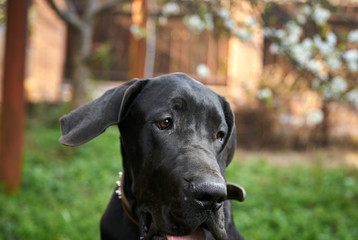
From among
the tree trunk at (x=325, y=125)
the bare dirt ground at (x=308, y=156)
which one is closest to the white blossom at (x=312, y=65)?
the bare dirt ground at (x=308, y=156)

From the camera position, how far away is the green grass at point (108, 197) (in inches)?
199

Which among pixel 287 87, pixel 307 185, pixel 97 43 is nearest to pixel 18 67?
pixel 307 185

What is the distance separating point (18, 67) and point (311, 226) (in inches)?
169

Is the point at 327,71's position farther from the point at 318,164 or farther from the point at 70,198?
the point at 70,198

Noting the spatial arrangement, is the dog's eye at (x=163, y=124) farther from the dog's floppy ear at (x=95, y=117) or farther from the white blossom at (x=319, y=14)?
the white blossom at (x=319, y=14)

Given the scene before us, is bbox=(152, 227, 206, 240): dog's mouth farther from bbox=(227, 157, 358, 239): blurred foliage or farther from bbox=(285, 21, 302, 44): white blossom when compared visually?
bbox=(285, 21, 302, 44): white blossom

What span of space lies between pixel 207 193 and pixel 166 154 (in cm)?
41

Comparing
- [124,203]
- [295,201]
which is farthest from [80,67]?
[124,203]

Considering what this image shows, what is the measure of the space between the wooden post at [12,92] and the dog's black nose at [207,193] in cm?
417

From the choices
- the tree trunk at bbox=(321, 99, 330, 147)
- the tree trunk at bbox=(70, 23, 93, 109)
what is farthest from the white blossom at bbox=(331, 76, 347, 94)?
the tree trunk at bbox=(70, 23, 93, 109)

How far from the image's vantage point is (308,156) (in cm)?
980

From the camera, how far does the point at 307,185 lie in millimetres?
7250

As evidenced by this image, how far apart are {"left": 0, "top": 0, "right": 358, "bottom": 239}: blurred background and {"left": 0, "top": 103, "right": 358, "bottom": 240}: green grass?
0.02m

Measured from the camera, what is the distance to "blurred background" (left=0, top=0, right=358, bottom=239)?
5.66 meters
